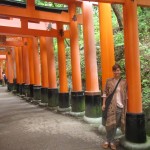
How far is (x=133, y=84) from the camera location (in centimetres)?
596

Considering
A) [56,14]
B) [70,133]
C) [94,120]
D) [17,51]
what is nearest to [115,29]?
[56,14]

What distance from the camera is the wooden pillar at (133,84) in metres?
5.93

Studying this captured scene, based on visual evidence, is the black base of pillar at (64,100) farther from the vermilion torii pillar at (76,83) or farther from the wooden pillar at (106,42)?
the wooden pillar at (106,42)

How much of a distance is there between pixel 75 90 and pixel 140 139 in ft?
16.2

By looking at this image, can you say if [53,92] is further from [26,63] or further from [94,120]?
[26,63]

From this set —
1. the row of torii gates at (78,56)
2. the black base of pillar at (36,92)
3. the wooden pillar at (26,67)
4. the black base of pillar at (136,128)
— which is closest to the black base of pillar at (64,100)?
the row of torii gates at (78,56)

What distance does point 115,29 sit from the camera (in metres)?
14.3

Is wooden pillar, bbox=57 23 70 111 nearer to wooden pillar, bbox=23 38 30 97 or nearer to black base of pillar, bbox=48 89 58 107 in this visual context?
black base of pillar, bbox=48 89 58 107

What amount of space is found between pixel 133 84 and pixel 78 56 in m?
4.91

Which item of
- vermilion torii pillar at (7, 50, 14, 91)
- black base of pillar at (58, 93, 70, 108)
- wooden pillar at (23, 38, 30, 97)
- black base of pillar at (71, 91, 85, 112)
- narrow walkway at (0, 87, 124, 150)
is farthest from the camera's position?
vermilion torii pillar at (7, 50, 14, 91)

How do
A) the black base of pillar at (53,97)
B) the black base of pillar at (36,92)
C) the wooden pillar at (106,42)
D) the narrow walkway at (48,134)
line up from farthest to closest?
the black base of pillar at (36,92) < the black base of pillar at (53,97) < the wooden pillar at (106,42) < the narrow walkway at (48,134)

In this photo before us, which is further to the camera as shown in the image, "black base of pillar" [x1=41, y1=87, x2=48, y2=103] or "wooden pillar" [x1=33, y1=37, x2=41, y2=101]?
"wooden pillar" [x1=33, y1=37, x2=41, y2=101]

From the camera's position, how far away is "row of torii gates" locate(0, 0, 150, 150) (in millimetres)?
5996

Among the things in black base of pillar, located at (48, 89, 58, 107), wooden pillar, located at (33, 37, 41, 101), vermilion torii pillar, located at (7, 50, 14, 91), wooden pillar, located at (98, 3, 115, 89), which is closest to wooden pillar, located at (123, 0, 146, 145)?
wooden pillar, located at (98, 3, 115, 89)
